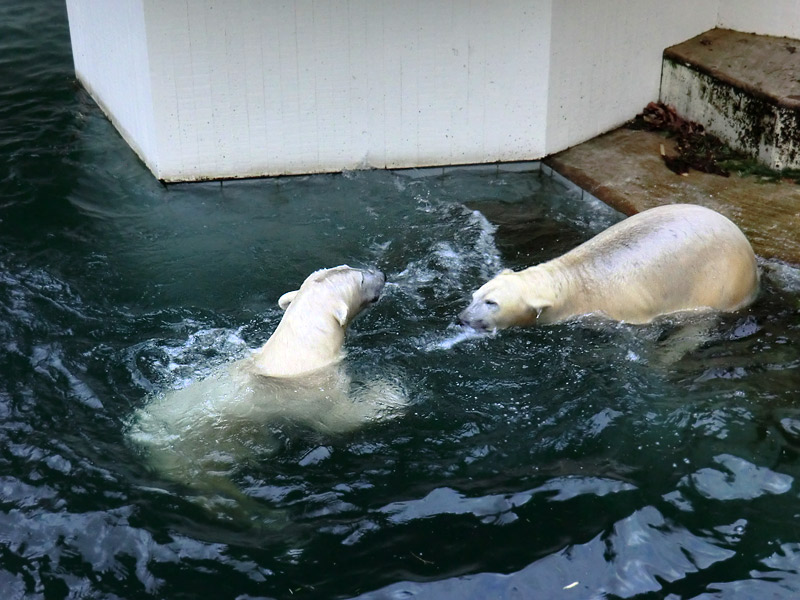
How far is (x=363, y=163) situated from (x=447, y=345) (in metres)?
3.17

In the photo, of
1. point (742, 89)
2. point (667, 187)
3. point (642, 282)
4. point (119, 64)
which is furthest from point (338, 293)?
point (742, 89)

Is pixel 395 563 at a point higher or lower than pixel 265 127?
lower

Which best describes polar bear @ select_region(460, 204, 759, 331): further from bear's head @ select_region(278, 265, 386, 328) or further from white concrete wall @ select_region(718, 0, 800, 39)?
white concrete wall @ select_region(718, 0, 800, 39)

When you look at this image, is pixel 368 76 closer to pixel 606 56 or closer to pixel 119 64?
pixel 606 56

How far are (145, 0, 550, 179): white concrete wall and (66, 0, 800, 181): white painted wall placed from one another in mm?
12

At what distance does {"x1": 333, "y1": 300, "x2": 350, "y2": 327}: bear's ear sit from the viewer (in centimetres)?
641

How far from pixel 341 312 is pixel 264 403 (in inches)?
34.6

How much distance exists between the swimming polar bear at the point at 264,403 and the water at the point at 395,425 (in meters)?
0.12

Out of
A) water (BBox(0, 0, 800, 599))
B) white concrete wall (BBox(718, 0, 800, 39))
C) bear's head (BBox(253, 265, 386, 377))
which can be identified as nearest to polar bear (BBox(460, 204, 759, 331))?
water (BBox(0, 0, 800, 599))

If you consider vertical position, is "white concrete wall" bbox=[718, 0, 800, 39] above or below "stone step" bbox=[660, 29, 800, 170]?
above

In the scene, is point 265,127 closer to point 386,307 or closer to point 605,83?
point 386,307

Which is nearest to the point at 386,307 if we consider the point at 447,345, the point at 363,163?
the point at 447,345

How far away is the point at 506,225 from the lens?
859cm

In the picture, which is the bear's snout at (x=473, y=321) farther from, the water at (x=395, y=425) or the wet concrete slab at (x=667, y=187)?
the wet concrete slab at (x=667, y=187)
